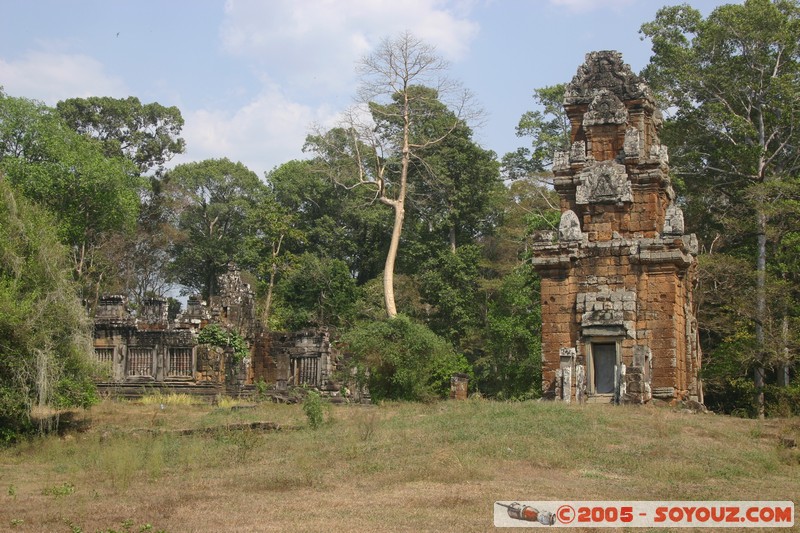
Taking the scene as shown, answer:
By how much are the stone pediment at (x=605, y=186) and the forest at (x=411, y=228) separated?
5.99 m

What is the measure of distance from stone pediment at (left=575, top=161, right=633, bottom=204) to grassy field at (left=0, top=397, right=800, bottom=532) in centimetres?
576

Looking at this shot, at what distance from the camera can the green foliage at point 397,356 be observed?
28.0m

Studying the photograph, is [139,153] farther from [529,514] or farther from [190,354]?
[529,514]

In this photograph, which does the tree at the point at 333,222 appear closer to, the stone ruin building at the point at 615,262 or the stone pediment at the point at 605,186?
the stone ruin building at the point at 615,262

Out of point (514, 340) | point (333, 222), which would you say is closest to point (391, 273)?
point (514, 340)

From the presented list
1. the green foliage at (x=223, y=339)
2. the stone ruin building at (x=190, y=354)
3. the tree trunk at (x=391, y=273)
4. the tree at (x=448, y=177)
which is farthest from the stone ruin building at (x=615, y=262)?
the tree at (x=448, y=177)

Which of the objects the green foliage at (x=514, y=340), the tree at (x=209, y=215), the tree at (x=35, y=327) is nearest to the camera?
the tree at (x=35, y=327)

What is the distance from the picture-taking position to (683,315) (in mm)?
25094

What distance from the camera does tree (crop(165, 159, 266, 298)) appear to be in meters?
50.4

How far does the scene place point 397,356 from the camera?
92.4ft

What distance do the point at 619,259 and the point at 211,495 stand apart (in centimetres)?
1399

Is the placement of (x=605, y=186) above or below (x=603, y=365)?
above

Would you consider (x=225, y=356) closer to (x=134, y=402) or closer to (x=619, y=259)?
(x=134, y=402)

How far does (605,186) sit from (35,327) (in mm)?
13555
